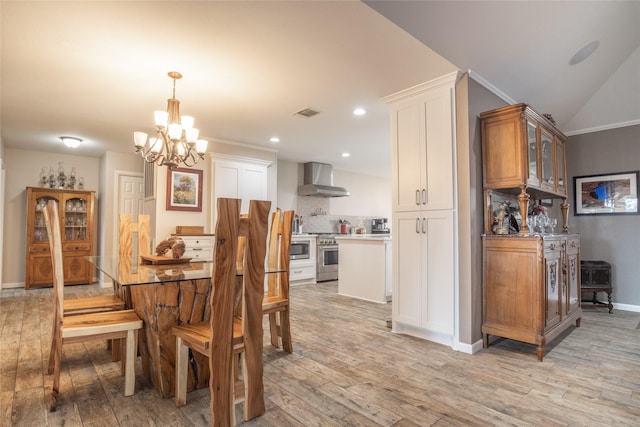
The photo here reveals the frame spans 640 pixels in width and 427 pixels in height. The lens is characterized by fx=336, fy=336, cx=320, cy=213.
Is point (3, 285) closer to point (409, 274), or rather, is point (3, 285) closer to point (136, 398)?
point (136, 398)

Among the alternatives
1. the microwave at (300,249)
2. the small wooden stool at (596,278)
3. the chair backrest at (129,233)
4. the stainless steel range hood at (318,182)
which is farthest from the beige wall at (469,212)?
the stainless steel range hood at (318,182)

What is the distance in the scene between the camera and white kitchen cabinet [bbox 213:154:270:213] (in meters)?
5.08

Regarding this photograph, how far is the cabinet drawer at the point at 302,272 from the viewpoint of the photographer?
233 inches

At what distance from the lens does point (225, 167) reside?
5160 millimetres

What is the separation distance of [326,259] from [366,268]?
1.75m

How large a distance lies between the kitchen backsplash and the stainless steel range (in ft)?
2.73

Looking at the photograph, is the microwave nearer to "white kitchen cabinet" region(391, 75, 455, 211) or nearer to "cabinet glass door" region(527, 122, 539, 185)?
"white kitchen cabinet" region(391, 75, 455, 211)

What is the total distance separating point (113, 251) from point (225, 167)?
2.79 metres

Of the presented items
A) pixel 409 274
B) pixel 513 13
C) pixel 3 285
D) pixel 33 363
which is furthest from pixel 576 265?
pixel 3 285

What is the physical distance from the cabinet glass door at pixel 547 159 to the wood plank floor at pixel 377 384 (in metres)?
1.48

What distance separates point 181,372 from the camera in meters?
1.89

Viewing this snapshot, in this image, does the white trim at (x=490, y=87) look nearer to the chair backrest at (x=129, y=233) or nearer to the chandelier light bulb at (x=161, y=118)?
the chandelier light bulb at (x=161, y=118)

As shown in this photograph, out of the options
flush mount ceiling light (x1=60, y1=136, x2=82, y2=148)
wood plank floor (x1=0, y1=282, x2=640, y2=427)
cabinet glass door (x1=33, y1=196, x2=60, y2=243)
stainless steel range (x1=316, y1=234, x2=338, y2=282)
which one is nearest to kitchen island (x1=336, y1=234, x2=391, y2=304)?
stainless steel range (x1=316, y1=234, x2=338, y2=282)

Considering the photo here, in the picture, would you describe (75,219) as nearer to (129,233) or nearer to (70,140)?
(70,140)
